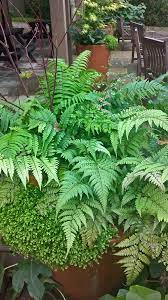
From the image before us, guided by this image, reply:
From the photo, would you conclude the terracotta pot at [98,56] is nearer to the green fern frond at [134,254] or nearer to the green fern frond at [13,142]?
the green fern frond at [13,142]

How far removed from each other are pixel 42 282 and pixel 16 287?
135 mm

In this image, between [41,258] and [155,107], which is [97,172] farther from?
[155,107]

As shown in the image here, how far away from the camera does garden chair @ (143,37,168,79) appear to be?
4088 mm

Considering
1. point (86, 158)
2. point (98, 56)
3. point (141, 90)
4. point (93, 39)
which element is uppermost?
point (93, 39)

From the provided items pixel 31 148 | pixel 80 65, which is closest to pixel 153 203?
pixel 31 148

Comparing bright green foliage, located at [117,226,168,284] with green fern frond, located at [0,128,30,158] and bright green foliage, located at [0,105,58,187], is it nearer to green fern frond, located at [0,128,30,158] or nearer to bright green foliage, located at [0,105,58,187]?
bright green foliage, located at [0,105,58,187]

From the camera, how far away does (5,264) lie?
2.42 metres

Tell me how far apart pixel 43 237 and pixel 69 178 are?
0.27 metres

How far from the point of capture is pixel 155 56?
171 inches

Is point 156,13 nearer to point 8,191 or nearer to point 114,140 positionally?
point 114,140

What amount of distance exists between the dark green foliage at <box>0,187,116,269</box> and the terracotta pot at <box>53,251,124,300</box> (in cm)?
16

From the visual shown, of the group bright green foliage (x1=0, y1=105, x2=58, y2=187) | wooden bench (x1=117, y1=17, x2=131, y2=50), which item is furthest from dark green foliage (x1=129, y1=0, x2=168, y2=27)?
bright green foliage (x1=0, y1=105, x2=58, y2=187)

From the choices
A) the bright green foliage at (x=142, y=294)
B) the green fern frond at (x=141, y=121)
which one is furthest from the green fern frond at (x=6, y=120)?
the bright green foliage at (x=142, y=294)

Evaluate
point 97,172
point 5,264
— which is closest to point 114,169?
point 97,172
